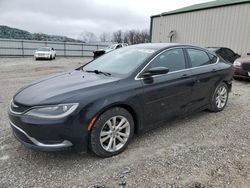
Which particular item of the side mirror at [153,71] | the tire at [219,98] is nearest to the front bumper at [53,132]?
the side mirror at [153,71]

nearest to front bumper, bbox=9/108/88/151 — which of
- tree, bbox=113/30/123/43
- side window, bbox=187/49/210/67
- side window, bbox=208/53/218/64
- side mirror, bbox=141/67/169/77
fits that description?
side mirror, bbox=141/67/169/77

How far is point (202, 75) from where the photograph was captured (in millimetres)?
3977

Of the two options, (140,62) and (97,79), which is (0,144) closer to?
(97,79)

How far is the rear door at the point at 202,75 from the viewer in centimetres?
388

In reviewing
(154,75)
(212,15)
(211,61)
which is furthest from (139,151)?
(212,15)

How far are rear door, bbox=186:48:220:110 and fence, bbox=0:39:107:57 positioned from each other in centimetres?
2440

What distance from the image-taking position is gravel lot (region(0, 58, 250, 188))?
238 centimetres

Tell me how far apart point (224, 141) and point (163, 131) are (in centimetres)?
95

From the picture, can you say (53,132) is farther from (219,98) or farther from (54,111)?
(219,98)

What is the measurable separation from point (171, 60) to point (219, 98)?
1701 mm

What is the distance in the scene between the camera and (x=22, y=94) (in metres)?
2.86

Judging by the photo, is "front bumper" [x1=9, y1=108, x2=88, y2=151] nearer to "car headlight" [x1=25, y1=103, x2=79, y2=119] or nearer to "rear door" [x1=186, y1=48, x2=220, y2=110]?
"car headlight" [x1=25, y1=103, x2=79, y2=119]

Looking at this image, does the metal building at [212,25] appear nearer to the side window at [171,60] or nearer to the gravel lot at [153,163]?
the side window at [171,60]

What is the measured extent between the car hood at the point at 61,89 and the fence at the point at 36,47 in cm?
2412
